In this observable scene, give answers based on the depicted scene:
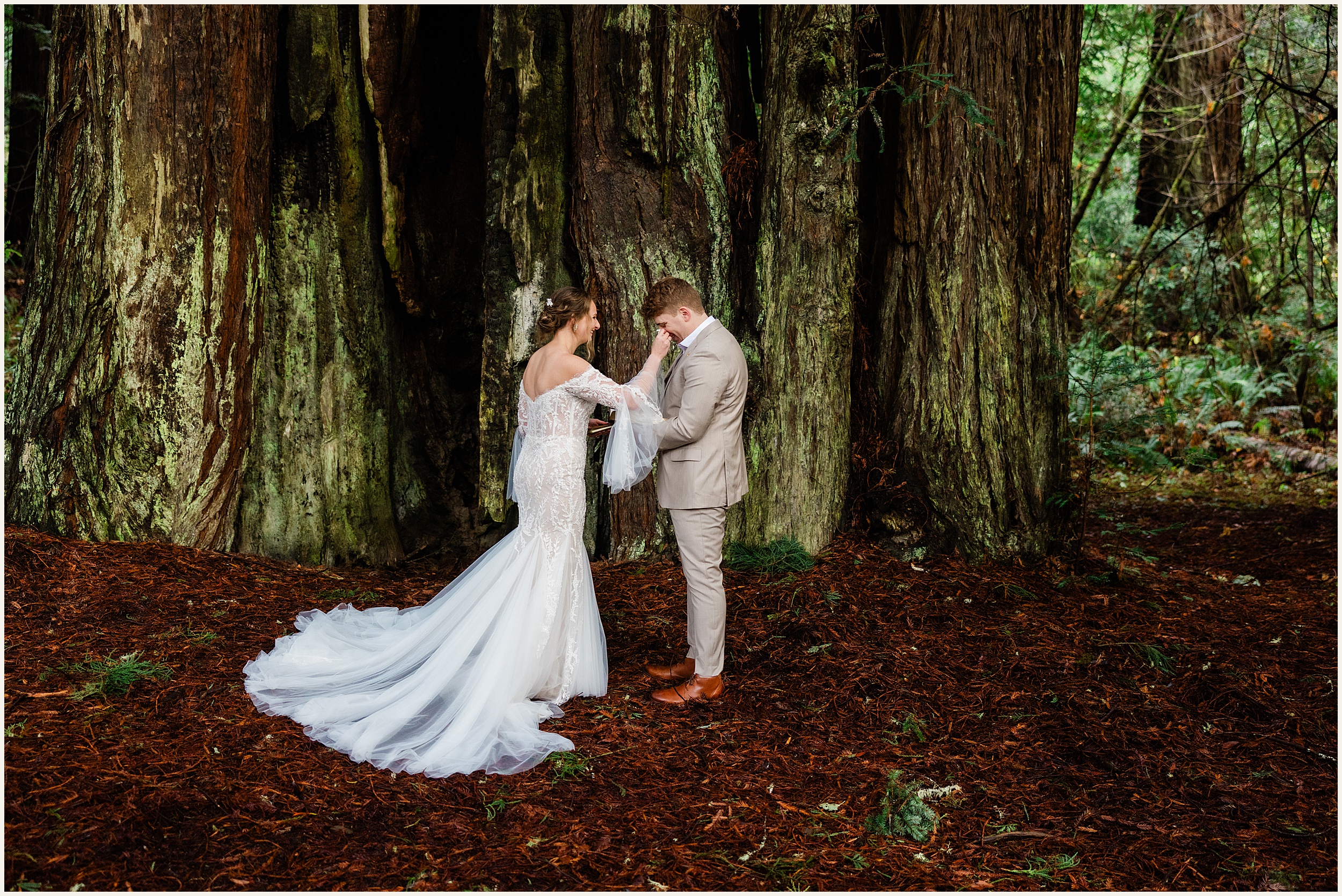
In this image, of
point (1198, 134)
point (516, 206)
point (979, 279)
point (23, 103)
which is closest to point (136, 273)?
point (516, 206)

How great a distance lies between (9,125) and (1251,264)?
614 inches

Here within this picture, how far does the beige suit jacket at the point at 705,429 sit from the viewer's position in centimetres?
480

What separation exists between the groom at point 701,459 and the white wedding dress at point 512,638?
0.60 feet

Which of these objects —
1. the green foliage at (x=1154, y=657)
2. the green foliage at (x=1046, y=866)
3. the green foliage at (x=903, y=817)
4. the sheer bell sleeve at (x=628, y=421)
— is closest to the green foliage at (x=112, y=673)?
the sheer bell sleeve at (x=628, y=421)

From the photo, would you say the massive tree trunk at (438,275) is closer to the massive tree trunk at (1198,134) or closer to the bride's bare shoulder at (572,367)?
the bride's bare shoulder at (572,367)

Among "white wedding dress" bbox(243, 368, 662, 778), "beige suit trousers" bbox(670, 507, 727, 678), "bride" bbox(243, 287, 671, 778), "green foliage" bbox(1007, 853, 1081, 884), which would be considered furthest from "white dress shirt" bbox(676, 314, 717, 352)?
"green foliage" bbox(1007, 853, 1081, 884)

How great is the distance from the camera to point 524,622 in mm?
4758

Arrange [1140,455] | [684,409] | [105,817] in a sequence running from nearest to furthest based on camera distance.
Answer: [105,817] → [684,409] → [1140,455]

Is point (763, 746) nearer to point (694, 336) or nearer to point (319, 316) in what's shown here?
point (694, 336)

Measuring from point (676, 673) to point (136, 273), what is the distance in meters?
4.05

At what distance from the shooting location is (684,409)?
4805 mm

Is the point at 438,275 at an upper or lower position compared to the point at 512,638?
upper

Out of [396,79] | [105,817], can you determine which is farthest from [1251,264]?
[105,817]

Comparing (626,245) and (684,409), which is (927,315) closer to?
(626,245)
